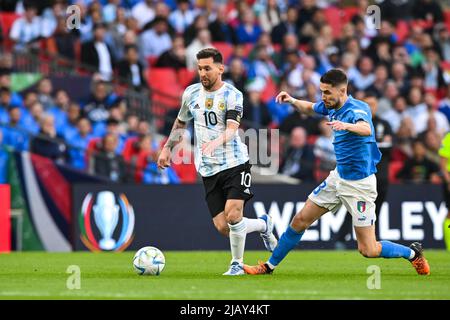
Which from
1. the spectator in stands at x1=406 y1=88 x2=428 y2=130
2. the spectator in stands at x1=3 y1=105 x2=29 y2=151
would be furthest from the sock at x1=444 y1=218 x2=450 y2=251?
the spectator in stands at x1=3 y1=105 x2=29 y2=151

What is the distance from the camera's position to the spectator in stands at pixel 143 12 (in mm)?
22422

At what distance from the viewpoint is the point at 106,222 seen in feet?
56.3

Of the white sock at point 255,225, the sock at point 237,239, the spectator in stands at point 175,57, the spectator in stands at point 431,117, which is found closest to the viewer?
the sock at point 237,239

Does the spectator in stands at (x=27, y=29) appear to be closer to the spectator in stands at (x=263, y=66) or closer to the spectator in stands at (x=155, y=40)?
the spectator in stands at (x=155, y=40)

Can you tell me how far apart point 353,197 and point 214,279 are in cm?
164

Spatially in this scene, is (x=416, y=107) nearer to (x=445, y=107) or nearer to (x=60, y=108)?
(x=445, y=107)

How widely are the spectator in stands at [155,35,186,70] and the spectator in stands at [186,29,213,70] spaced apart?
132mm

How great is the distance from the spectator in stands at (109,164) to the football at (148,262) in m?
6.85

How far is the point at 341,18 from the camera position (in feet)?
79.9

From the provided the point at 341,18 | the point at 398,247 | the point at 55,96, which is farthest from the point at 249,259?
the point at 341,18

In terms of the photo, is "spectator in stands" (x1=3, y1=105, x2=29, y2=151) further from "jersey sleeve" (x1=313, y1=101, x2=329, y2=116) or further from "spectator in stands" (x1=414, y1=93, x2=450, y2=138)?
"jersey sleeve" (x1=313, y1=101, x2=329, y2=116)

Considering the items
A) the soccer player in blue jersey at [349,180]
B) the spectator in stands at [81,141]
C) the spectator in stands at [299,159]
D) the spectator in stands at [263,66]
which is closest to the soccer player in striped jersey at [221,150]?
the soccer player in blue jersey at [349,180]

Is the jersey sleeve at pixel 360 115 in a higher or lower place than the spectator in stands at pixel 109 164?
higher

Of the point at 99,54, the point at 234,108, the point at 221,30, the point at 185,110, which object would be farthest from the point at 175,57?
the point at 234,108
